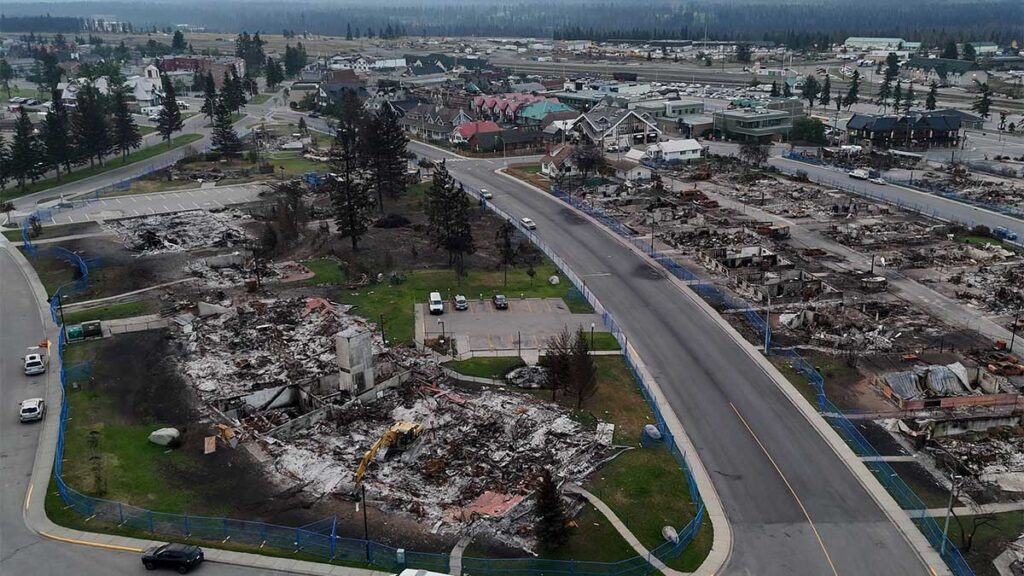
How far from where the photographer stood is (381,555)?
31438mm

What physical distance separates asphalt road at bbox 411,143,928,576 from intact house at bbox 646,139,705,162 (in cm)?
5044

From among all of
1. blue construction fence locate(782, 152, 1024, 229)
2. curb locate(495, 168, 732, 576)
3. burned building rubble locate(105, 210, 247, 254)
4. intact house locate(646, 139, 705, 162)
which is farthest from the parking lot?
intact house locate(646, 139, 705, 162)

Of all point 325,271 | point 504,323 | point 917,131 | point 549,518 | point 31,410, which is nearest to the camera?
point 549,518

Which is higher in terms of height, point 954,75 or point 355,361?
point 954,75

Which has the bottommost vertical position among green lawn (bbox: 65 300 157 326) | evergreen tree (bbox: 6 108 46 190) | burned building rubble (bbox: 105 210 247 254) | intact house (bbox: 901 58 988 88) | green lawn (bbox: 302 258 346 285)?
green lawn (bbox: 65 300 157 326)

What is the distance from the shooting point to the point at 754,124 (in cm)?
12500

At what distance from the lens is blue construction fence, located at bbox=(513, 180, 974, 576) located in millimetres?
32531

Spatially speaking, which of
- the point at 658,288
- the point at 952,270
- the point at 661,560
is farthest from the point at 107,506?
the point at 952,270

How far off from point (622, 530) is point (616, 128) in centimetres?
9457

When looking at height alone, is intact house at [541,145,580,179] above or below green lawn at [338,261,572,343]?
above

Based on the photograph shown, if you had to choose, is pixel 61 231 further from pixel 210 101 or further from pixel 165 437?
pixel 210 101

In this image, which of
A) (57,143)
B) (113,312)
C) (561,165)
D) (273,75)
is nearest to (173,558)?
(113,312)

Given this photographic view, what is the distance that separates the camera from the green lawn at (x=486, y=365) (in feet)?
156

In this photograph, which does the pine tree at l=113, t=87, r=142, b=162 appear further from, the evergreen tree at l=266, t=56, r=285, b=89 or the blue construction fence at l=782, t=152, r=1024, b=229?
the blue construction fence at l=782, t=152, r=1024, b=229
